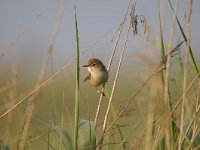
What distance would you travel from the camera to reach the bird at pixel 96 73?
373cm

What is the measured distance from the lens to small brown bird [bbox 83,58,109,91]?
3734 millimetres

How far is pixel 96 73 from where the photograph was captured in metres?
3.91

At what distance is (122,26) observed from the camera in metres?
2.79

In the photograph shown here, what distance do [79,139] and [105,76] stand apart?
A: 1.27 m

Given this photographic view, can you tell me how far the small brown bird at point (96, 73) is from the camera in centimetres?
373

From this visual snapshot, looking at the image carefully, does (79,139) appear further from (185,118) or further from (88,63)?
(88,63)

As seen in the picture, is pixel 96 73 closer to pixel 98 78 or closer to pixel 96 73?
pixel 96 73

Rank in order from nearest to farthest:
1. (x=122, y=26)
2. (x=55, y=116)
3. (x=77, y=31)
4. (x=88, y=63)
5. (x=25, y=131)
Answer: (x=25, y=131), (x=77, y=31), (x=55, y=116), (x=122, y=26), (x=88, y=63)

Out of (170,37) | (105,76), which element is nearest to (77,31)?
(170,37)

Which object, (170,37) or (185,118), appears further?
(185,118)

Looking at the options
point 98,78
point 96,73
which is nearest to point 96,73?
point 96,73

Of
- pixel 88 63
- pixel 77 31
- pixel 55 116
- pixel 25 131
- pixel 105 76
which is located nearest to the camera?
pixel 25 131

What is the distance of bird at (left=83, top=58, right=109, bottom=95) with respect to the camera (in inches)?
147

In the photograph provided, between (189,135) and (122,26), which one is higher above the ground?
(122,26)
